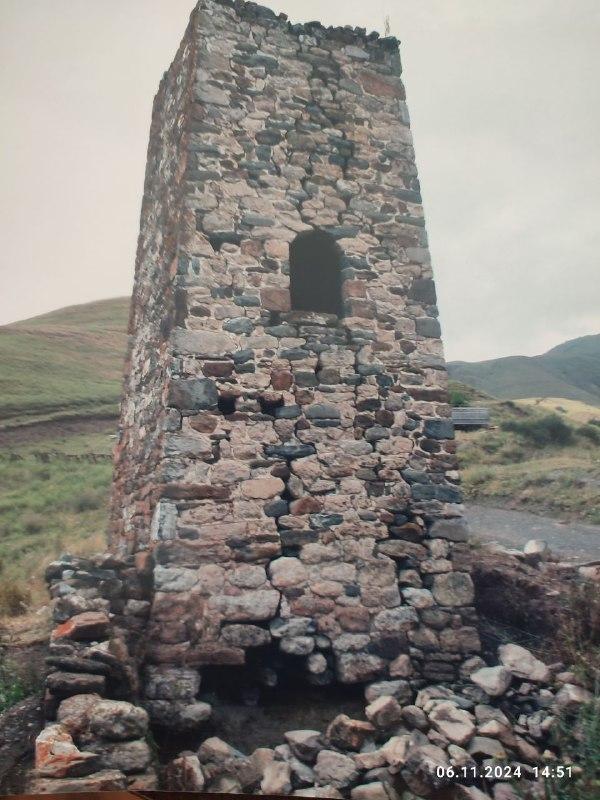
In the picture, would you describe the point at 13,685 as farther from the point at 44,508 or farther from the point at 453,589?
the point at 44,508

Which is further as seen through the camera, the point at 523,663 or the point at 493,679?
the point at 523,663

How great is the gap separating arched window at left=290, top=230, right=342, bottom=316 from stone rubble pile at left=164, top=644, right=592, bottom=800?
10.6 ft

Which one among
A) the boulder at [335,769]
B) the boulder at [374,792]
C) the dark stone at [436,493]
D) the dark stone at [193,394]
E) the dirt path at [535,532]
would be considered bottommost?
the boulder at [374,792]

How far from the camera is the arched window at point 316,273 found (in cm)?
526

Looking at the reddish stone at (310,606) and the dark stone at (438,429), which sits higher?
the dark stone at (438,429)

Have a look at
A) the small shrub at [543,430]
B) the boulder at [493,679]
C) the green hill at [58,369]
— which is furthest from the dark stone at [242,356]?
the small shrub at [543,430]

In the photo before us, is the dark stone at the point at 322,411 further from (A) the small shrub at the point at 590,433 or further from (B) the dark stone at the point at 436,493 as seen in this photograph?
(A) the small shrub at the point at 590,433

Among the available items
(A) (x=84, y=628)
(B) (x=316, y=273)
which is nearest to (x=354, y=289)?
(B) (x=316, y=273)

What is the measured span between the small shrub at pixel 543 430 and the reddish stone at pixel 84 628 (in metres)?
15.6

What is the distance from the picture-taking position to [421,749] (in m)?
3.28

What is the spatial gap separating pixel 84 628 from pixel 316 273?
3852 millimetres

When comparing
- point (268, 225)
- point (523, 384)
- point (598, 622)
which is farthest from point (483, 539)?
point (523, 384)

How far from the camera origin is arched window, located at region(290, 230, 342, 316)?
5.26 metres

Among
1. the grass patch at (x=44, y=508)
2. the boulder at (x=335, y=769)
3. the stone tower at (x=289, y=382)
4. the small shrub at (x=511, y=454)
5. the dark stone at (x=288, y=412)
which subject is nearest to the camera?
the boulder at (x=335, y=769)
